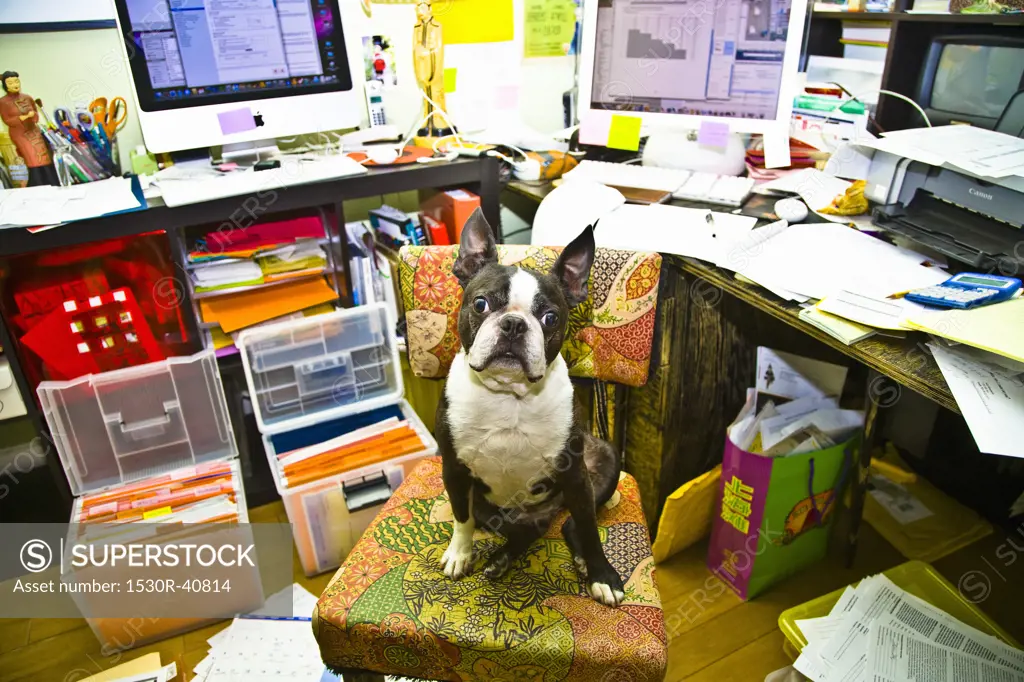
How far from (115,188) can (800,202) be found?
1522 millimetres

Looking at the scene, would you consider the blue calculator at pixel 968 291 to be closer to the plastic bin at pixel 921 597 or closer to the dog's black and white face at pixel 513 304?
the dog's black and white face at pixel 513 304

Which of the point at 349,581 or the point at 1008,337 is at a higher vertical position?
the point at 1008,337

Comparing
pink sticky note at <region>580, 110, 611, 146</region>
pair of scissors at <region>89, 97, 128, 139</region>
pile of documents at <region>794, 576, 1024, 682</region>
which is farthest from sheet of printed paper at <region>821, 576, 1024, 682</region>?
pair of scissors at <region>89, 97, 128, 139</region>

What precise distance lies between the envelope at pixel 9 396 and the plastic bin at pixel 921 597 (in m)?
1.75

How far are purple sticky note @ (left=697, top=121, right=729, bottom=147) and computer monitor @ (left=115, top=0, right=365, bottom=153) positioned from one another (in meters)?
0.87

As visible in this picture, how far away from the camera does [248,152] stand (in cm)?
172

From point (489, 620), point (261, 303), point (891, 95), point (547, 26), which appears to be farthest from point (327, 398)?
point (891, 95)

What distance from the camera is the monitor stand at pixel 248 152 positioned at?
1.71 meters

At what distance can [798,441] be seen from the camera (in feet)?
5.36

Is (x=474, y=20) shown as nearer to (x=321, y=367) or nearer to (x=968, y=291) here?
(x=321, y=367)

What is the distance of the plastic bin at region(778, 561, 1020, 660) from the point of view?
1.46 meters

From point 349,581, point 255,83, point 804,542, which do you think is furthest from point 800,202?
point 255,83

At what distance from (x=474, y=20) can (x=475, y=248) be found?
4.19 ft

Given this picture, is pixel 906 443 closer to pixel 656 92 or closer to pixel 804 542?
pixel 804 542
